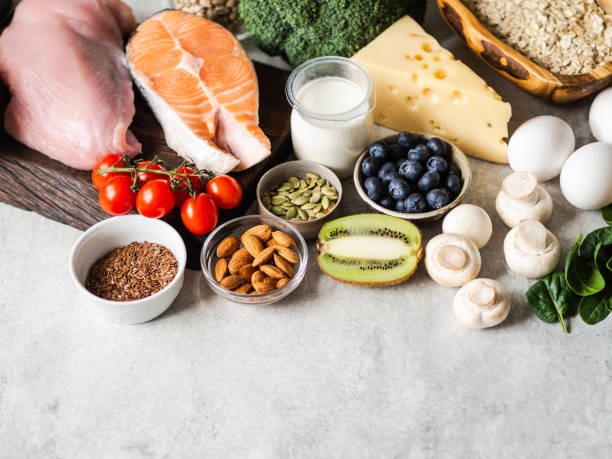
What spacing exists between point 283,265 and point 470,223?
16.3 inches

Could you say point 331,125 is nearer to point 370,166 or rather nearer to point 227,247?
point 370,166

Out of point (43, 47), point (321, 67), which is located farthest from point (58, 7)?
point (321, 67)

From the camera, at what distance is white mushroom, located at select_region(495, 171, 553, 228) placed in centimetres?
147

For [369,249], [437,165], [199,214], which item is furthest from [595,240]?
[199,214]

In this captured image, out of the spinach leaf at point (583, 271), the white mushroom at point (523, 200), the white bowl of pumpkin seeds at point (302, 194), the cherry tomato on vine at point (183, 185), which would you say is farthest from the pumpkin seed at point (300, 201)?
the spinach leaf at point (583, 271)

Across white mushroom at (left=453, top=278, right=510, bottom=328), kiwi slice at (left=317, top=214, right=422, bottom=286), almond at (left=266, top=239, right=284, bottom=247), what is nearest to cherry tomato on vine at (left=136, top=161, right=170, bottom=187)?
almond at (left=266, top=239, right=284, bottom=247)

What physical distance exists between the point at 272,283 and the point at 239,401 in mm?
247

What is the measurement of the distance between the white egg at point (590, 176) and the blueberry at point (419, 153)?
1.09ft

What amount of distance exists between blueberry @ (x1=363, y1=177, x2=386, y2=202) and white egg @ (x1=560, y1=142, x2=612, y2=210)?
43cm

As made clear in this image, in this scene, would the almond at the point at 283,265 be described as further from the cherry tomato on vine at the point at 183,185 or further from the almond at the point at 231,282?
the cherry tomato on vine at the point at 183,185

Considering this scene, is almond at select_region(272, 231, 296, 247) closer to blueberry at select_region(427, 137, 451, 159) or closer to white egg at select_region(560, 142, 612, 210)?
blueberry at select_region(427, 137, 451, 159)

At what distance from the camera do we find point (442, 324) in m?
1.40

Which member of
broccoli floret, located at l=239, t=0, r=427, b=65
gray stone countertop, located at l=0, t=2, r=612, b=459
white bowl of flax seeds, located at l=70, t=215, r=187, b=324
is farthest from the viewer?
broccoli floret, located at l=239, t=0, r=427, b=65

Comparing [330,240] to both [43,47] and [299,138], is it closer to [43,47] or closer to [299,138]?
[299,138]
